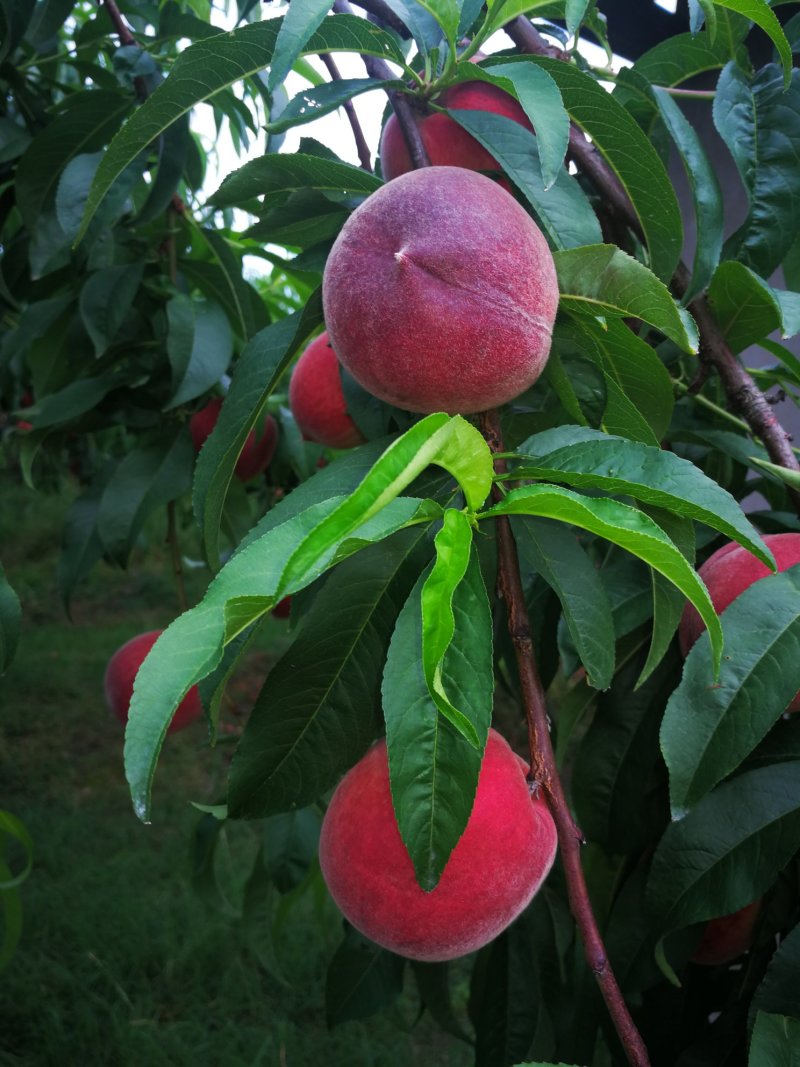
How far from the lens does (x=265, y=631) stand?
13.0ft

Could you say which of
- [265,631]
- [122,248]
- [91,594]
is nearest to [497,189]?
[122,248]

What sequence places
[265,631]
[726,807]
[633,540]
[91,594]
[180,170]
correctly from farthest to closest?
[91,594] < [265,631] < [180,170] < [726,807] < [633,540]

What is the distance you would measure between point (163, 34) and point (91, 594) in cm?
353

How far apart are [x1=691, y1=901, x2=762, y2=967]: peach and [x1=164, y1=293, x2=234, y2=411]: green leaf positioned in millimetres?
771

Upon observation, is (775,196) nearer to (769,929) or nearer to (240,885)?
(769,929)

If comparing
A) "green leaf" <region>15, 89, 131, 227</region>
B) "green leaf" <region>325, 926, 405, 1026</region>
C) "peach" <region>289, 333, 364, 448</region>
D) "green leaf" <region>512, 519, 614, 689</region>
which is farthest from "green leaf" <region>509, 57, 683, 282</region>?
"green leaf" <region>325, 926, 405, 1026</region>

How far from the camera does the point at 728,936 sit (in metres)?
0.85

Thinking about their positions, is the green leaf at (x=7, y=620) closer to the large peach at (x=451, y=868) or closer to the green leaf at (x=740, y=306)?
the large peach at (x=451, y=868)

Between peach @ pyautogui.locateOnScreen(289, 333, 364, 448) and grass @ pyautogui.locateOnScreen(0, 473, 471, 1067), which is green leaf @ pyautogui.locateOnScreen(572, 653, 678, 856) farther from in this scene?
grass @ pyautogui.locateOnScreen(0, 473, 471, 1067)

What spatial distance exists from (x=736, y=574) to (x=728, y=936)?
15.8 inches

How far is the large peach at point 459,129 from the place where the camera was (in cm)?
64

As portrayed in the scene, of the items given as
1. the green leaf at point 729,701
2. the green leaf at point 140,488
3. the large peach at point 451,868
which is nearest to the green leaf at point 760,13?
the green leaf at point 729,701

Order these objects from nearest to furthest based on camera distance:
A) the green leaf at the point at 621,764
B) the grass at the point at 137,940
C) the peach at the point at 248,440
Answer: the green leaf at the point at 621,764 < the peach at the point at 248,440 < the grass at the point at 137,940

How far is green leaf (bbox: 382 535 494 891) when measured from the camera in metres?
0.45
